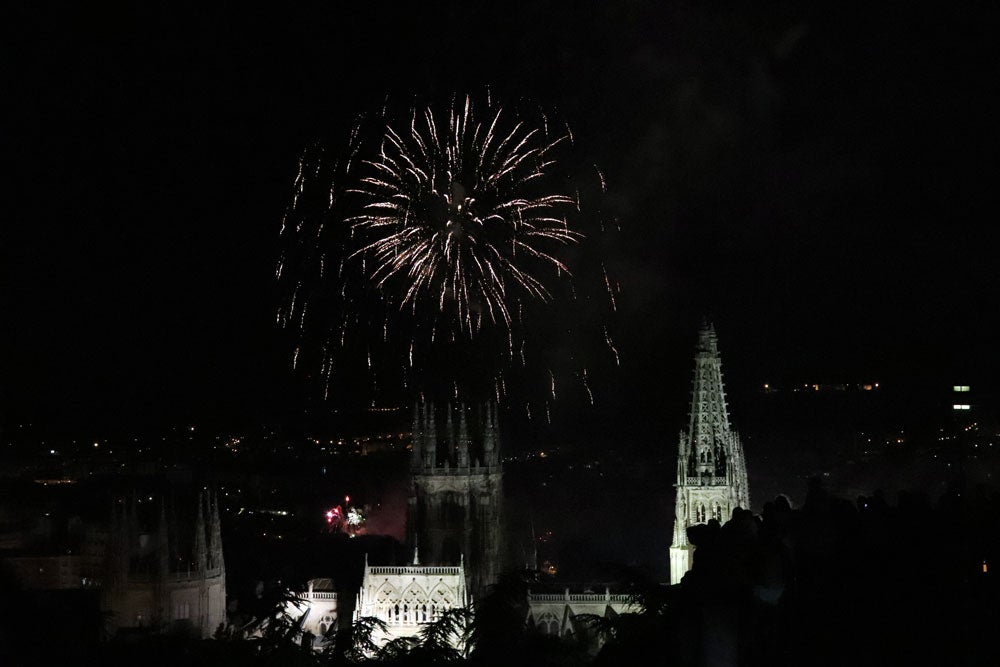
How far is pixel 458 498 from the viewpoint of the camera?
166 ft

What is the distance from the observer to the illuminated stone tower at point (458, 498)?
1954 inches

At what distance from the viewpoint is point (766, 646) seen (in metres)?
10.6

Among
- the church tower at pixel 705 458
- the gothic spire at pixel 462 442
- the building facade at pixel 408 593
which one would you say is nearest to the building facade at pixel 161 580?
the building facade at pixel 408 593

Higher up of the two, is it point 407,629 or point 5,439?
point 5,439

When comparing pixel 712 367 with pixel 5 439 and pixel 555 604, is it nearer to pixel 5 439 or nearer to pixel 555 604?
pixel 555 604

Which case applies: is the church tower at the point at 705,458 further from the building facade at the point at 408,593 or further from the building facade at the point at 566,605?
the building facade at the point at 408,593

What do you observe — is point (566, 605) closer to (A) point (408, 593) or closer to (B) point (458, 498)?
(A) point (408, 593)

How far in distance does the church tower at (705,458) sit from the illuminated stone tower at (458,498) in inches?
329

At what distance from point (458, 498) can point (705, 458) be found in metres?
10.9

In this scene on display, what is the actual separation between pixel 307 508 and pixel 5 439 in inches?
774

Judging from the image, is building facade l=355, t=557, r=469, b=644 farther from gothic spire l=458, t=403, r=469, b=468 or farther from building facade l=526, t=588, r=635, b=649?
gothic spire l=458, t=403, r=469, b=468

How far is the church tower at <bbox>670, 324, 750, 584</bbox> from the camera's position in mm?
45812

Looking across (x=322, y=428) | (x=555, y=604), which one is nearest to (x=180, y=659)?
(x=555, y=604)

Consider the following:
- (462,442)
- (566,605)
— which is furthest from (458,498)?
(566,605)
